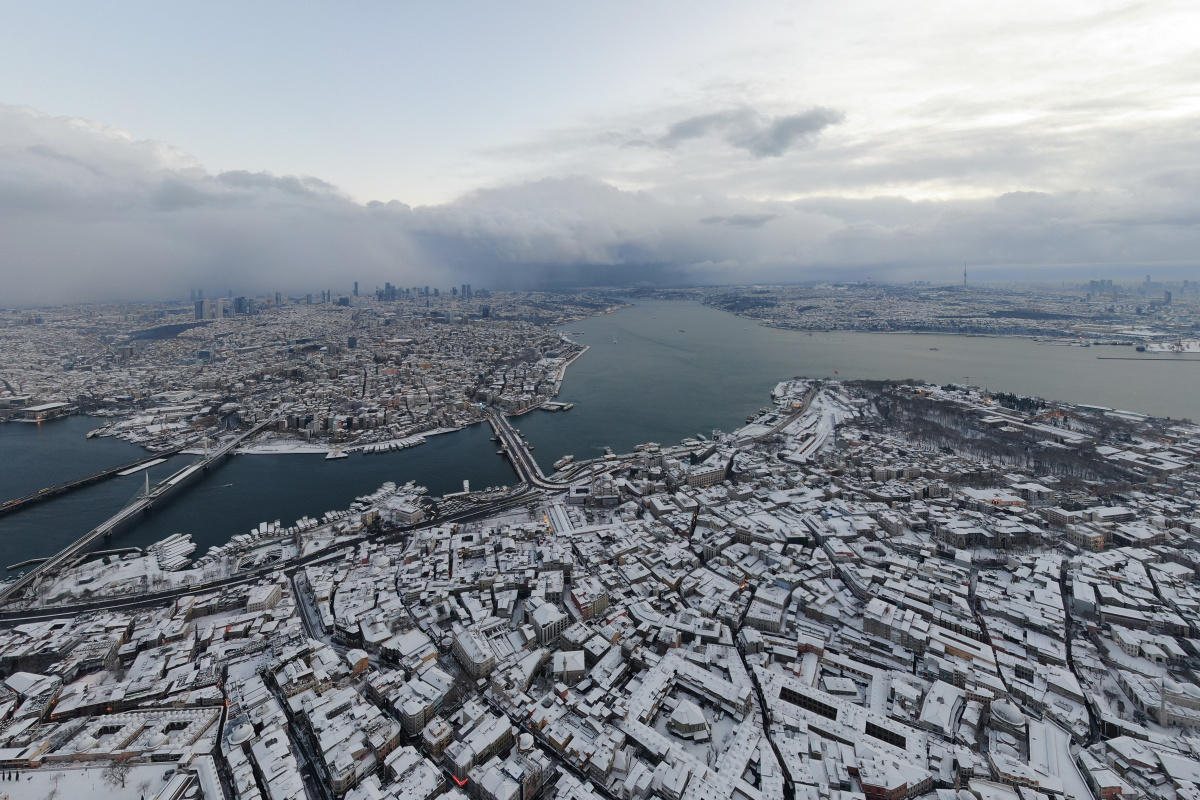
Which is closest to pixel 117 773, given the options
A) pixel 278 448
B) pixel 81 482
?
pixel 81 482

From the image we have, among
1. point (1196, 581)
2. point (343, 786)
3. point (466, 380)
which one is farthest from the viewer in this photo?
point (466, 380)

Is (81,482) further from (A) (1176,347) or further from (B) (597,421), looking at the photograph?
(A) (1176,347)

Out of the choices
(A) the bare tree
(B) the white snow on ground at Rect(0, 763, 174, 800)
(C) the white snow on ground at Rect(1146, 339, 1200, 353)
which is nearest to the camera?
(B) the white snow on ground at Rect(0, 763, 174, 800)

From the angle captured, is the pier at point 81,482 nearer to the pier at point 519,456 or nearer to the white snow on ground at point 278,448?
the white snow on ground at point 278,448

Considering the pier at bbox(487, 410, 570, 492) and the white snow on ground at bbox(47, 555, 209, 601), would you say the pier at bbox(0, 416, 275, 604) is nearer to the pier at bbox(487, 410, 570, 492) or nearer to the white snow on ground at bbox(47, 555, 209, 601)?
the white snow on ground at bbox(47, 555, 209, 601)

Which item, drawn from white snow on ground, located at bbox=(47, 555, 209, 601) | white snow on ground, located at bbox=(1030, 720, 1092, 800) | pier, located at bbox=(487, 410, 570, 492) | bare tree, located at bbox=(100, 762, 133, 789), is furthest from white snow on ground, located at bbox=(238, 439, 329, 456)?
white snow on ground, located at bbox=(1030, 720, 1092, 800)

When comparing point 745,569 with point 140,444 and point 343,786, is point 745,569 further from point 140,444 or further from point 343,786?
point 140,444

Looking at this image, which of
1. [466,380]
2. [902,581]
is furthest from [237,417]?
[902,581]
